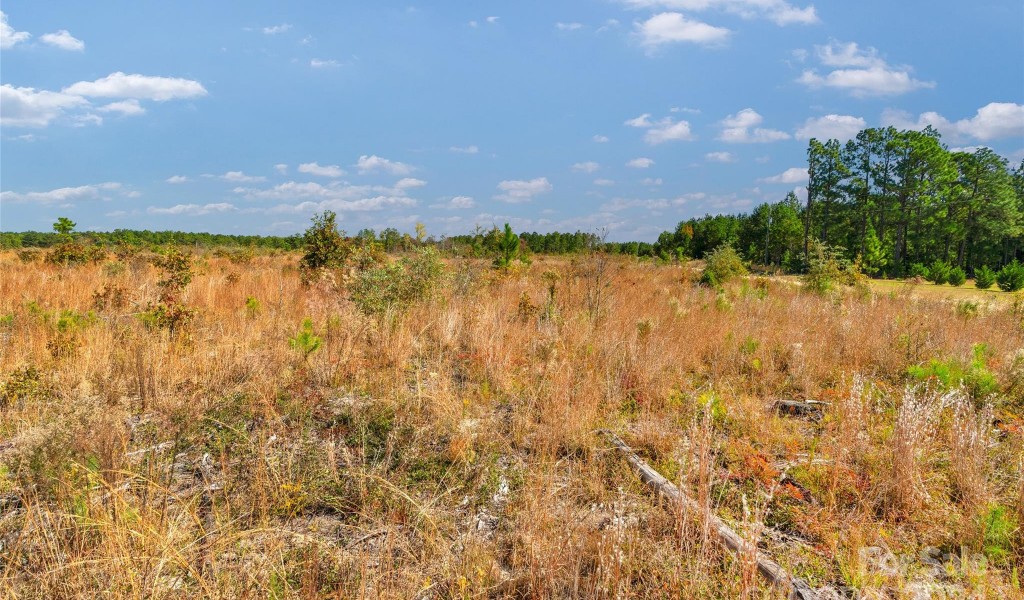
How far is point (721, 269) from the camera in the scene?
51.4 ft

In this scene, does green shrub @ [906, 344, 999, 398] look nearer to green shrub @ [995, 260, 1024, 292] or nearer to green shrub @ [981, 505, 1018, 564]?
green shrub @ [981, 505, 1018, 564]

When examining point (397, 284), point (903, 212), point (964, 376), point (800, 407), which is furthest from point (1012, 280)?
point (397, 284)

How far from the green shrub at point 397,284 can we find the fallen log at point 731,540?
14.6ft

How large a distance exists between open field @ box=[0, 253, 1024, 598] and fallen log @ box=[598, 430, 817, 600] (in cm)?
7

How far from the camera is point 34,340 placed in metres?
5.27

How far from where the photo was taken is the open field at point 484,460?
221 centimetres

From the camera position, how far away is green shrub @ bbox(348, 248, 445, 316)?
7016mm

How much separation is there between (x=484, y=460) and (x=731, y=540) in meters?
1.59

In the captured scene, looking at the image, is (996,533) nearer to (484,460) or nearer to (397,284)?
(484,460)

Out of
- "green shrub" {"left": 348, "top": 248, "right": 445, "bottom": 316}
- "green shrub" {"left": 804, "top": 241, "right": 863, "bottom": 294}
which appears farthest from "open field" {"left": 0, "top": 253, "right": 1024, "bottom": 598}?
"green shrub" {"left": 804, "top": 241, "right": 863, "bottom": 294}

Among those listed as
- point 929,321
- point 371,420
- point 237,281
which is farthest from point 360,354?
point 929,321

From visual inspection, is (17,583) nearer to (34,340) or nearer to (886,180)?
(34,340)

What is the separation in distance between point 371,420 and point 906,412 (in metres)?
3.65

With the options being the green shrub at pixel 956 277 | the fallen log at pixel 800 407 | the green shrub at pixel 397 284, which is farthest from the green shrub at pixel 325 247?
the green shrub at pixel 956 277
